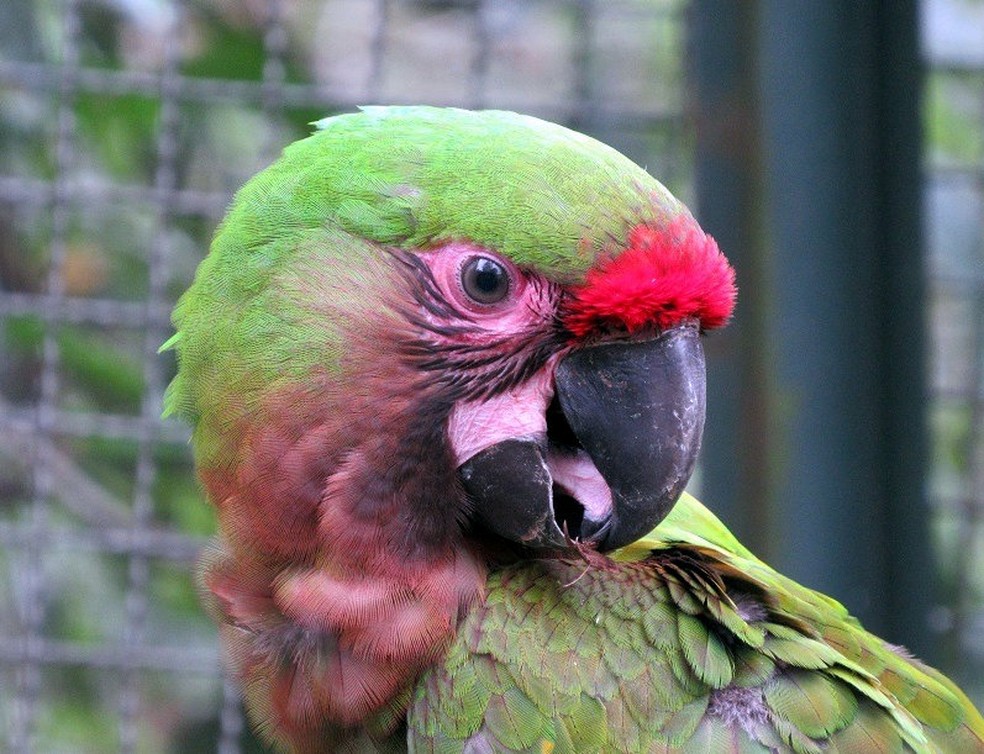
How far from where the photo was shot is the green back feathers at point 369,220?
1.13m

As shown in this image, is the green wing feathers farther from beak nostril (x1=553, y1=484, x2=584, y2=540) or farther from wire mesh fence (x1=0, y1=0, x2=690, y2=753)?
wire mesh fence (x1=0, y1=0, x2=690, y2=753)

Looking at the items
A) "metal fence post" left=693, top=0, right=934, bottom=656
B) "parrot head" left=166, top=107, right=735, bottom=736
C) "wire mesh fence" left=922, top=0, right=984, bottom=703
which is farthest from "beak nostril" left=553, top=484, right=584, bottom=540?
"wire mesh fence" left=922, top=0, right=984, bottom=703

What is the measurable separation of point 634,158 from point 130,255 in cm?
124

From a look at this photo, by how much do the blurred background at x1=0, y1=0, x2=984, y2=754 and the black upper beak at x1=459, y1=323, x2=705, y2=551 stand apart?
0.68 metres

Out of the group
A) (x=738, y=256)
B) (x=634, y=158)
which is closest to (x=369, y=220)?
(x=738, y=256)

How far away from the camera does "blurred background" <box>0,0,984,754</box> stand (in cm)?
176

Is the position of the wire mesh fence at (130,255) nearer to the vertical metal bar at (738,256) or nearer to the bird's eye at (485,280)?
the vertical metal bar at (738,256)

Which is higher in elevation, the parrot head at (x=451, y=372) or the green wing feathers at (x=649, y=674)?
the parrot head at (x=451, y=372)

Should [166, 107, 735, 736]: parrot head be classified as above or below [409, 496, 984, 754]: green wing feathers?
above

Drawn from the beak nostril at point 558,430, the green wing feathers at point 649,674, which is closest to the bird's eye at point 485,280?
the beak nostril at point 558,430

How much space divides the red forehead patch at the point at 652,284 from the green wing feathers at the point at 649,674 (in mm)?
277

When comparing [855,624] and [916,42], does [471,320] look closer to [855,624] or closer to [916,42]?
[855,624]

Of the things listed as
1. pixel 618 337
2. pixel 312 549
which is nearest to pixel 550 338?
pixel 618 337

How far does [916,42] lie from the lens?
1708mm
